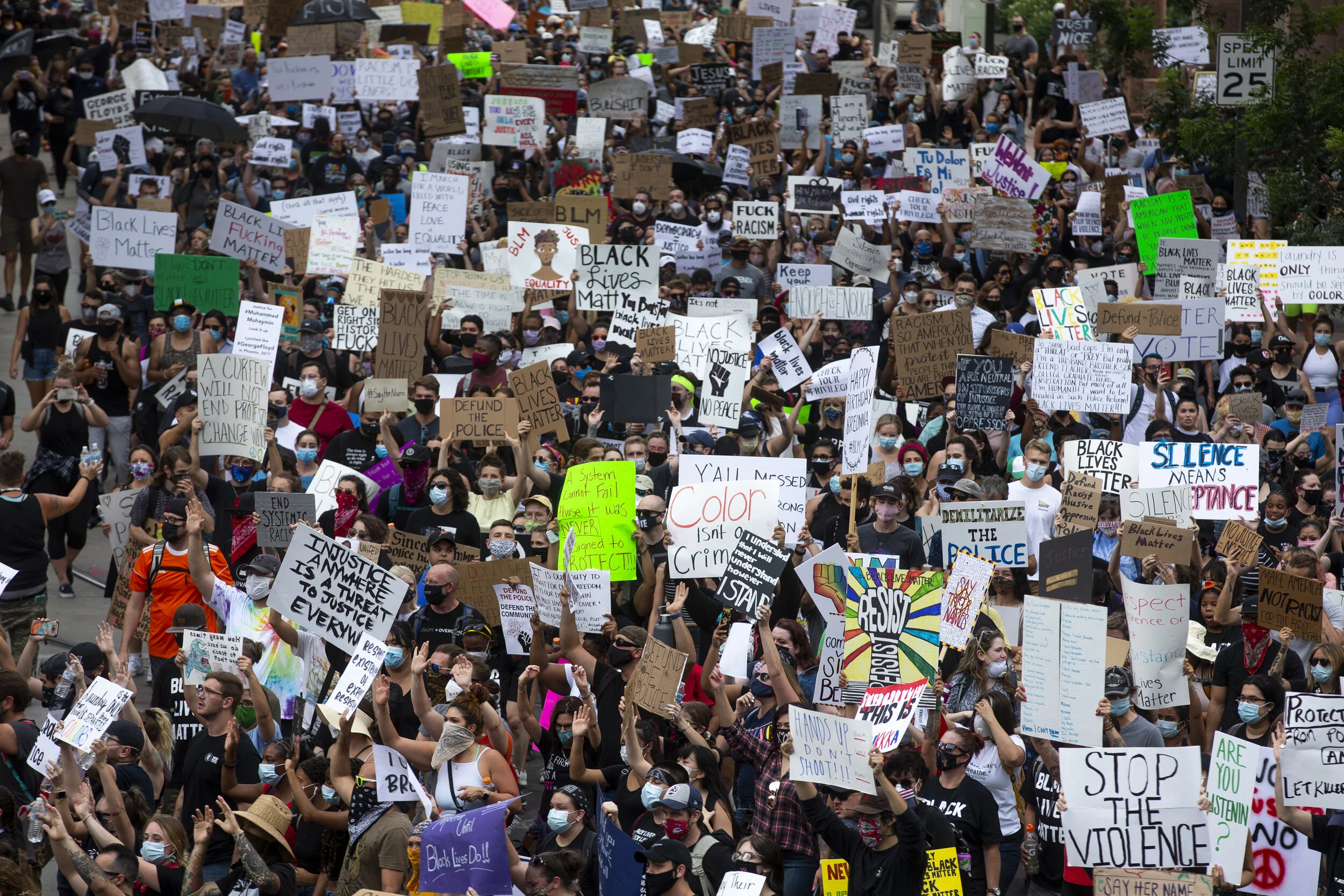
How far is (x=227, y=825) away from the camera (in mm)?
8219

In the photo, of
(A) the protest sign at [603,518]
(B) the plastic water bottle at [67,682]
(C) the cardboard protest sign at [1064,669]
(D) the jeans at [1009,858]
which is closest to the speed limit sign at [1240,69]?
(A) the protest sign at [603,518]

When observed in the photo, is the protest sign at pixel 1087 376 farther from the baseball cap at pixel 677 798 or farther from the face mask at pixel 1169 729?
the baseball cap at pixel 677 798

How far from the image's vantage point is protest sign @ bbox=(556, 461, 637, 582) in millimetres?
11250

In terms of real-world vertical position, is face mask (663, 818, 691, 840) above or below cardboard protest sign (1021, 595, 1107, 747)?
below

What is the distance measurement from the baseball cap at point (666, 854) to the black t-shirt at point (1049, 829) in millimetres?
1927

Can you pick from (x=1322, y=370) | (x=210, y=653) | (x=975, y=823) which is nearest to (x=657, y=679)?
(x=975, y=823)

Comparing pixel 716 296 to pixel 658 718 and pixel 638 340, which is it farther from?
pixel 658 718

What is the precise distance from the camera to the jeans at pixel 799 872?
817 cm

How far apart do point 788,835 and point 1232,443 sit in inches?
223

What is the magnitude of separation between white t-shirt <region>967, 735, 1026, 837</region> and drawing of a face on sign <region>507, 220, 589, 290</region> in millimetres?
8982

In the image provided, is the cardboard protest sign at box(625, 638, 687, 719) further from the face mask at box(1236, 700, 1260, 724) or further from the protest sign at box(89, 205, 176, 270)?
the protest sign at box(89, 205, 176, 270)

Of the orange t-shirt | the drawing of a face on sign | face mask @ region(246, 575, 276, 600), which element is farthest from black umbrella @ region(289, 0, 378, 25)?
face mask @ region(246, 575, 276, 600)

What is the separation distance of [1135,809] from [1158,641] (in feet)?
7.07

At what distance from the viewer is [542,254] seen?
1703 cm
